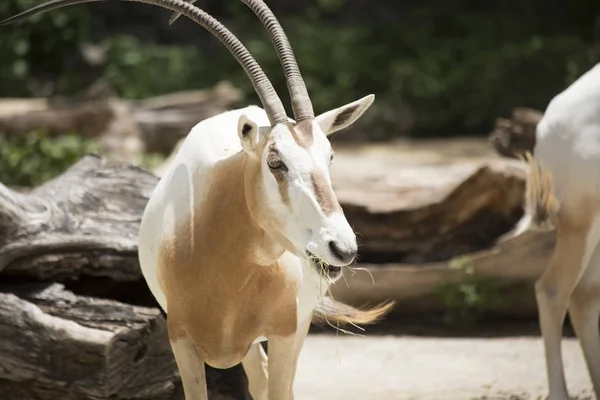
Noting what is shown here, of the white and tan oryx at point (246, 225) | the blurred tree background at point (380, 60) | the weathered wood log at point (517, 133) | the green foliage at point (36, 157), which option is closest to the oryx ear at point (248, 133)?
the white and tan oryx at point (246, 225)

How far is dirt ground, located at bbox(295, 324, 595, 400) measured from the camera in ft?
19.5

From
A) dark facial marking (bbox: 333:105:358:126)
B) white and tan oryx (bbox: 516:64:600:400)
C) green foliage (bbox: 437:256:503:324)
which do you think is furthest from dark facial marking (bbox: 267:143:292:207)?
green foliage (bbox: 437:256:503:324)

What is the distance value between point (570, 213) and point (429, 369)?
1.62 meters

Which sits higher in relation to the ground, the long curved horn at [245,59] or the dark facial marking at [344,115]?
the long curved horn at [245,59]

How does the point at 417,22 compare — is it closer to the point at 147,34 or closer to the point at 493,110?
the point at 493,110

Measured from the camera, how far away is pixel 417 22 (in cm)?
1586

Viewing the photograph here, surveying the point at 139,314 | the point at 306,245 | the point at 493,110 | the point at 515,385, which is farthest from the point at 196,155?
the point at 493,110

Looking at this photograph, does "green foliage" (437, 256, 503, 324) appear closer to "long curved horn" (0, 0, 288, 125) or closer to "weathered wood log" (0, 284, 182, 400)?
"weathered wood log" (0, 284, 182, 400)

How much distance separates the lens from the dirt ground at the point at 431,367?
5957 millimetres

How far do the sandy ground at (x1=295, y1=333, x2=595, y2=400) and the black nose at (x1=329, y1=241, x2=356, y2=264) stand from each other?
2.58 meters

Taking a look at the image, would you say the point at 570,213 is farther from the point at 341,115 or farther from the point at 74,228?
the point at 74,228

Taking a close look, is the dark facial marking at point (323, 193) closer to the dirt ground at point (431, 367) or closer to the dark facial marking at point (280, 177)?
the dark facial marking at point (280, 177)

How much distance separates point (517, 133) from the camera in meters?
7.40

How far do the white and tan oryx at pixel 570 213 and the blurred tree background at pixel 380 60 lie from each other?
6477 mm
